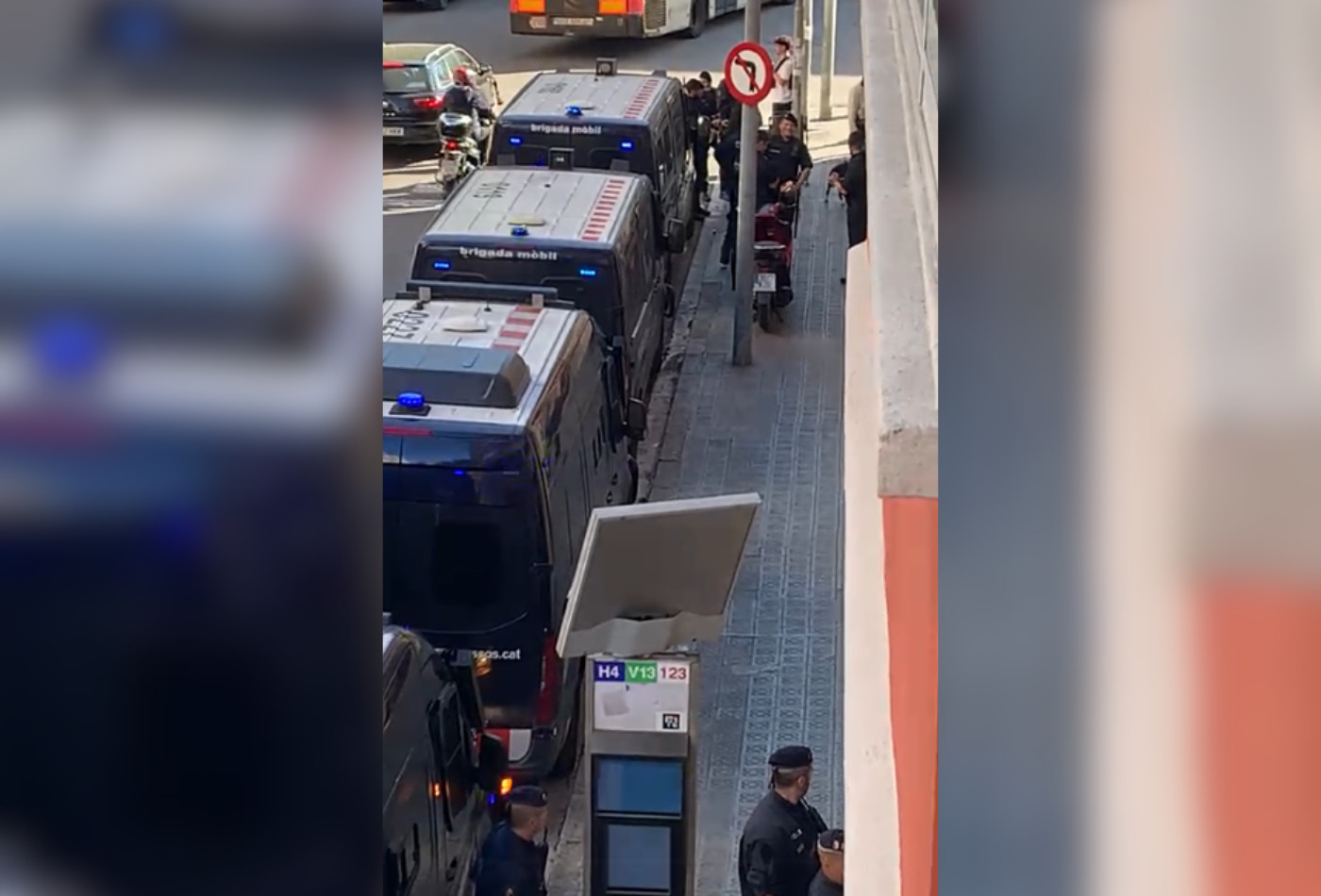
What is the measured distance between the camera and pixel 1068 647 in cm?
147

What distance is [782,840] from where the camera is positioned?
761 cm

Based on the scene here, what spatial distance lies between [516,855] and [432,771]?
458 millimetres

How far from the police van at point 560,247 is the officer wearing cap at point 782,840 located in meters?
5.15

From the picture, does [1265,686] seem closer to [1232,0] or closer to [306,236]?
[1232,0]

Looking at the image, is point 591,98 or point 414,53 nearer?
point 591,98

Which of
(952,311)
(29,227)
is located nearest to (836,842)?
(952,311)

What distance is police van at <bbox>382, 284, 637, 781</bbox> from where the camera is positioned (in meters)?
9.25

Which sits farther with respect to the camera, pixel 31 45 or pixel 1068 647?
pixel 1068 647

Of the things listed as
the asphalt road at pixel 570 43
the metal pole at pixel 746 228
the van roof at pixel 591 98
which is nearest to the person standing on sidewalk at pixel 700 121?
the van roof at pixel 591 98

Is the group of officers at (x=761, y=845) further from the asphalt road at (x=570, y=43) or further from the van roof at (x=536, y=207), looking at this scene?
the asphalt road at (x=570, y=43)

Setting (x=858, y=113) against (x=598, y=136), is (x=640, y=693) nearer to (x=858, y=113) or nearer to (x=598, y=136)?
(x=598, y=136)

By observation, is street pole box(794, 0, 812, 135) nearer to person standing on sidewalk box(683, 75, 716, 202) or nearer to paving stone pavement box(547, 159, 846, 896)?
person standing on sidewalk box(683, 75, 716, 202)

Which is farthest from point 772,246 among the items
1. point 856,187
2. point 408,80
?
point 408,80

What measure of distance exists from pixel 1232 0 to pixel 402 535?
27.0 feet
